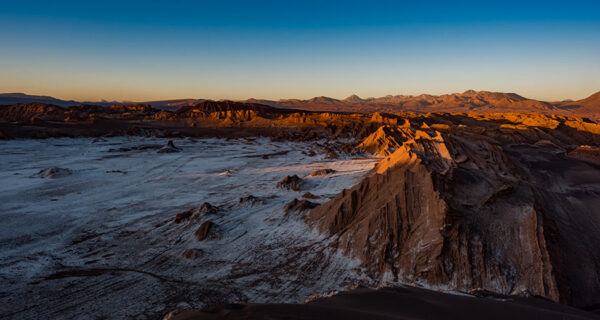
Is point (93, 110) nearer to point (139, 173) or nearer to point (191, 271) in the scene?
point (139, 173)

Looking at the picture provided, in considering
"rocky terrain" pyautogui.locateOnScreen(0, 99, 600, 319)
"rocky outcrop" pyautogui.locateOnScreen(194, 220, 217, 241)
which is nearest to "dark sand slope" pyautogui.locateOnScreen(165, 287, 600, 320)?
"rocky terrain" pyautogui.locateOnScreen(0, 99, 600, 319)

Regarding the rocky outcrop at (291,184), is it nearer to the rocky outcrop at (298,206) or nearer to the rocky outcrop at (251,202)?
the rocky outcrop at (251,202)

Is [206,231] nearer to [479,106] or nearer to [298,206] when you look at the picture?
[298,206]

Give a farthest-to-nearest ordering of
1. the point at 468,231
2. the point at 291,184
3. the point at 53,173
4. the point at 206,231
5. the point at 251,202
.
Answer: the point at 53,173 < the point at 291,184 < the point at 251,202 < the point at 206,231 < the point at 468,231

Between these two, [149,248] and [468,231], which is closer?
[468,231]

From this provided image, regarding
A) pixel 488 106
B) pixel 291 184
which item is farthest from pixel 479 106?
pixel 291 184

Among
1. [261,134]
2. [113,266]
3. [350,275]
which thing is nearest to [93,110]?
[261,134]
